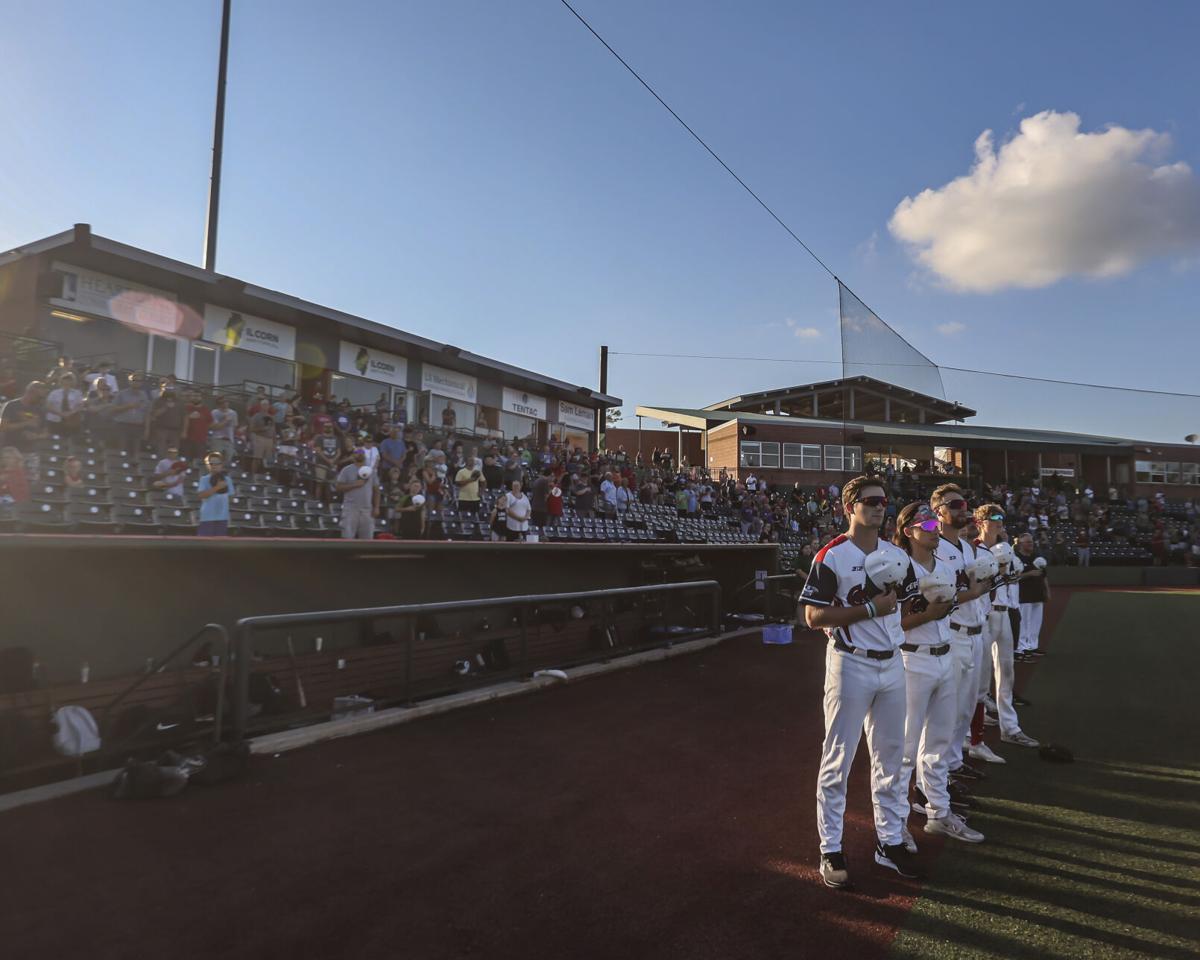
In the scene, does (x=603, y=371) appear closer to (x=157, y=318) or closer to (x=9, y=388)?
(x=157, y=318)

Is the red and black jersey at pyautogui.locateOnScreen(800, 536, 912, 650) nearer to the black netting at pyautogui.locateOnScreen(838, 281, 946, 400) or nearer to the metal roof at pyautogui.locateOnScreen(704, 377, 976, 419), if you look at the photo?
the black netting at pyautogui.locateOnScreen(838, 281, 946, 400)

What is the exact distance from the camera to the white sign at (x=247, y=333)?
16703 millimetres

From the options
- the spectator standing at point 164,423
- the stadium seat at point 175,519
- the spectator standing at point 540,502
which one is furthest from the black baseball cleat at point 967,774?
the spectator standing at point 164,423

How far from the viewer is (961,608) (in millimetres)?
5375

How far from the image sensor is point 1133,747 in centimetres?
672

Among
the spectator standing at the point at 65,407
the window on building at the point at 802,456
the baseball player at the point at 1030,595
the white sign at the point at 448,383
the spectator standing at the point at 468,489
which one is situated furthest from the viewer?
the window on building at the point at 802,456

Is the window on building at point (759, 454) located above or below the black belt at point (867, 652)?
above

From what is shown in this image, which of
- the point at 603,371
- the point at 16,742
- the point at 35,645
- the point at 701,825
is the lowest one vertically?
the point at 701,825

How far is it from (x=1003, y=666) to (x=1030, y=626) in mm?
6193

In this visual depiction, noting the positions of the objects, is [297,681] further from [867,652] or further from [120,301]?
[120,301]

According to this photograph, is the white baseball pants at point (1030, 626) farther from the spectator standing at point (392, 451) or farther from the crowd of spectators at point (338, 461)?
the spectator standing at point (392, 451)

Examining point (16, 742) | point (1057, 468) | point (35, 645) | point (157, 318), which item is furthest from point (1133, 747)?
point (1057, 468)

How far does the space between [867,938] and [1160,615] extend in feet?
64.5

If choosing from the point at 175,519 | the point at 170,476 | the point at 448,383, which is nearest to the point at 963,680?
the point at 175,519
